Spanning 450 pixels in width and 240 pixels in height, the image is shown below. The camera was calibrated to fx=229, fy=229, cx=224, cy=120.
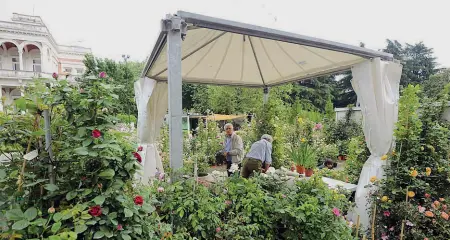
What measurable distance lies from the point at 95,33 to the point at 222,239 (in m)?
39.5

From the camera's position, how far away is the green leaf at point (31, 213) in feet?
3.27

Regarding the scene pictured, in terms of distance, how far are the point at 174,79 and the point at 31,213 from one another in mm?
1186

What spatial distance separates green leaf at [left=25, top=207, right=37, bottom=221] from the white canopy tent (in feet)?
3.07

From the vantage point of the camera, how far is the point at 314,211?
65.7 inches

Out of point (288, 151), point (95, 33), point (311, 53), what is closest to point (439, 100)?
point (311, 53)

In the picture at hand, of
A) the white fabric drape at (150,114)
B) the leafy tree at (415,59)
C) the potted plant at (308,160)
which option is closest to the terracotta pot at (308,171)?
the potted plant at (308,160)

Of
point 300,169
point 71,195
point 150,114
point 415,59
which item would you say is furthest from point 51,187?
point 415,59

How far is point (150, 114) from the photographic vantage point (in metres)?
3.82

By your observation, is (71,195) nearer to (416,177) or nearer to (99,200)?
(99,200)

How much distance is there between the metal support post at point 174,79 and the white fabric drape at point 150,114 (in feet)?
6.02

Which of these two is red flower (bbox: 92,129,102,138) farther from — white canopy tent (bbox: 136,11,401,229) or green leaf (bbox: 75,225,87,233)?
white canopy tent (bbox: 136,11,401,229)

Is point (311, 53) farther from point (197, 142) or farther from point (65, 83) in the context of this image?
point (197, 142)

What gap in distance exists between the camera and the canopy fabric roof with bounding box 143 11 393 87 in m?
2.12

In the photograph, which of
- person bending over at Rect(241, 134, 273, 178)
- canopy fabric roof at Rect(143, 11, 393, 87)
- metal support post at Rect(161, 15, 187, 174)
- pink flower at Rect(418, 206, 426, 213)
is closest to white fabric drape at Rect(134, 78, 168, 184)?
canopy fabric roof at Rect(143, 11, 393, 87)
